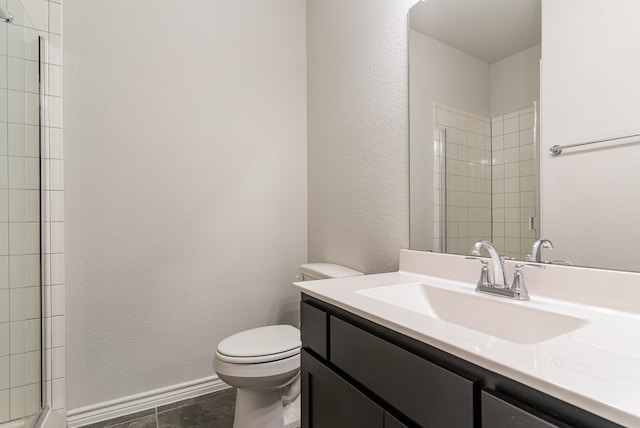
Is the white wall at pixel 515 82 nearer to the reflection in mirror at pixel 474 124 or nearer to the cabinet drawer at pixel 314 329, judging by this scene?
the reflection in mirror at pixel 474 124

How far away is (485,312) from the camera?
883 millimetres

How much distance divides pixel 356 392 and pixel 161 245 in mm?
1343

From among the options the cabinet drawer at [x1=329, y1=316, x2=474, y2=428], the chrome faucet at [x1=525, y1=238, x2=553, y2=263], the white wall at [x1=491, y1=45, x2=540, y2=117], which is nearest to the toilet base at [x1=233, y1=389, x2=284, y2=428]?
the cabinet drawer at [x1=329, y1=316, x2=474, y2=428]

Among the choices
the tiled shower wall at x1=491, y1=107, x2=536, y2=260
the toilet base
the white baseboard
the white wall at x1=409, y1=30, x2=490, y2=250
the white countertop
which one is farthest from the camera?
the white baseboard

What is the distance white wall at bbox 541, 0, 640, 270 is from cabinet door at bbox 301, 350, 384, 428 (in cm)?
69

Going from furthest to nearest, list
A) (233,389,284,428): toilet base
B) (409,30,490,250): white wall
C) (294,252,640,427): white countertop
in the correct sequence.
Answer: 1. (233,389,284,428): toilet base
2. (409,30,490,250): white wall
3. (294,252,640,427): white countertop

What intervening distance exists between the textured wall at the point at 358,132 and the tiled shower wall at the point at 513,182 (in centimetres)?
38

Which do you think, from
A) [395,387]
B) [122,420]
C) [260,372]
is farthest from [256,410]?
[395,387]

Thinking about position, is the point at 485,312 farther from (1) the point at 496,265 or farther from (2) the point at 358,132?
(2) the point at 358,132

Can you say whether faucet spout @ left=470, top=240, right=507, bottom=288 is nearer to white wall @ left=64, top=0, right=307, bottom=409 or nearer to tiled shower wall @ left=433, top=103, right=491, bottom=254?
tiled shower wall @ left=433, top=103, right=491, bottom=254

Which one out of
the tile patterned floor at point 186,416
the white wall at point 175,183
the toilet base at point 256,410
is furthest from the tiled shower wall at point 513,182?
the tile patterned floor at point 186,416

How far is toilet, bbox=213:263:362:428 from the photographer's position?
1293mm

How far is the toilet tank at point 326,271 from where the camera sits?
5.08 feet

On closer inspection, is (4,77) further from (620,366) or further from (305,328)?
(620,366)
